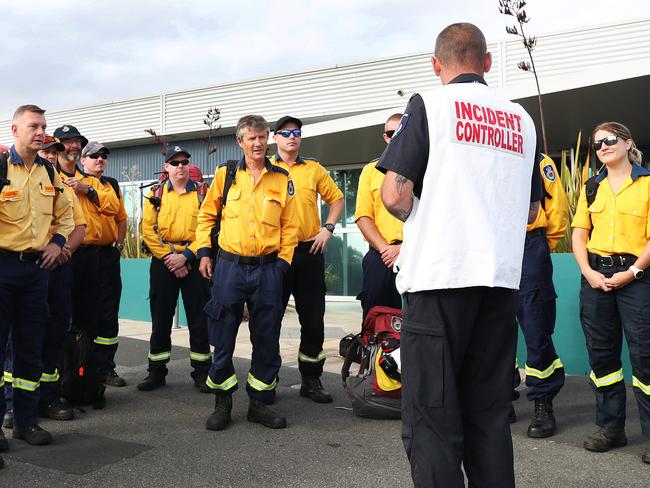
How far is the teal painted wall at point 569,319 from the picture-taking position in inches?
259

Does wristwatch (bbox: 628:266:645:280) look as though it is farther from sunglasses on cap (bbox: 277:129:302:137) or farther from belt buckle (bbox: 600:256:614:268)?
sunglasses on cap (bbox: 277:129:302:137)

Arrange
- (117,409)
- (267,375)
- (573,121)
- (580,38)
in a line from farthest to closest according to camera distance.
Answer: (580,38), (573,121), (117,409), (267,375)

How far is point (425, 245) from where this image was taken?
270 cm

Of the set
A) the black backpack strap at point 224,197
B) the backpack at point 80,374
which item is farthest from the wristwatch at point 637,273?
the backpack at point 80,374

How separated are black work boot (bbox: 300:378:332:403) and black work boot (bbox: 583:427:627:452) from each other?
2137 mm

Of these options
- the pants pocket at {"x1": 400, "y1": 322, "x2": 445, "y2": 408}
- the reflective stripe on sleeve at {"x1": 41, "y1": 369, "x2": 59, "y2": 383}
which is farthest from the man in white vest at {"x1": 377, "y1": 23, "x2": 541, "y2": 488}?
the reflective stripe on sleeve at {"x1": 41, "y1": 369, "x2": 59, "y2": 383}

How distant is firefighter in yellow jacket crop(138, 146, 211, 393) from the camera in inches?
250

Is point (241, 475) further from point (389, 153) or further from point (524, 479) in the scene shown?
point (389, 153)

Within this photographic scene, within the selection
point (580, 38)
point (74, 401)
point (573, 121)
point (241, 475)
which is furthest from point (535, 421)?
point (580, 38)

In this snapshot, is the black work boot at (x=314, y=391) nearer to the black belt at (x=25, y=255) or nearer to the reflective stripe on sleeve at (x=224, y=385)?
the reflective stripe on sleeve at (x=224, y=385)

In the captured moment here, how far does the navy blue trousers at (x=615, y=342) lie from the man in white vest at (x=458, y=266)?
1.84 m

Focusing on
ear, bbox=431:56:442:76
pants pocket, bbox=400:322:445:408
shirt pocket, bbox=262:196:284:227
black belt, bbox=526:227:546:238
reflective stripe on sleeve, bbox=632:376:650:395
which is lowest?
reflective stripe on sleeve, bbox=632:376:650:395

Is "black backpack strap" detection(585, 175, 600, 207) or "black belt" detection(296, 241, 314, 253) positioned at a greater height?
"black backpack strap" detection(585, 175, 600, 207)

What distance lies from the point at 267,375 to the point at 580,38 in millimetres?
11760
